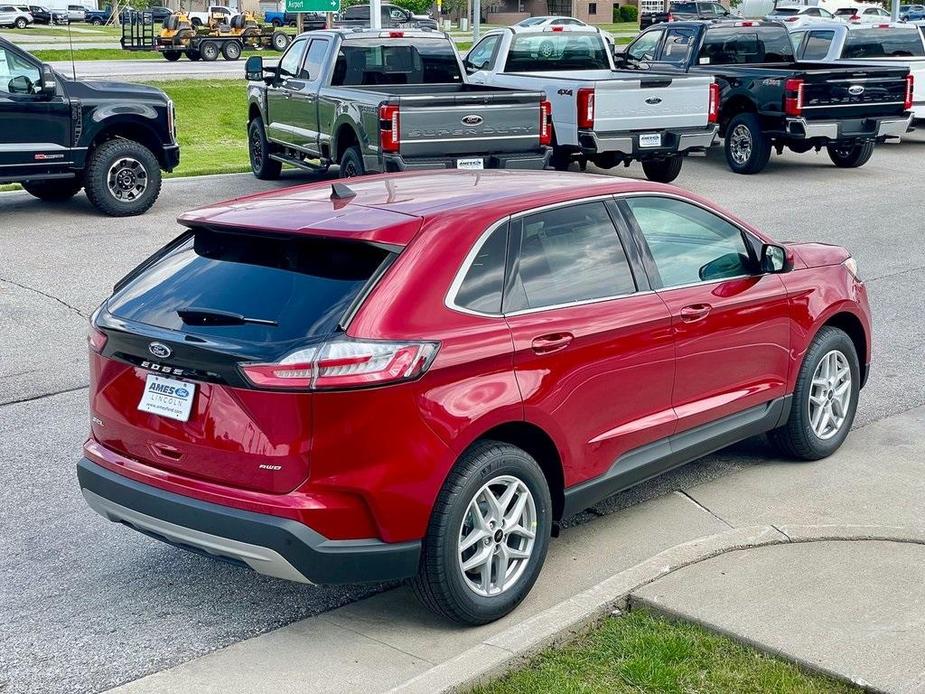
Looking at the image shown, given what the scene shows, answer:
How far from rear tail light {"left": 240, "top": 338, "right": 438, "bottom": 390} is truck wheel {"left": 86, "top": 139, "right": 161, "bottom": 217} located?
1040 cm

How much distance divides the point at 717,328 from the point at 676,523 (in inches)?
36.1

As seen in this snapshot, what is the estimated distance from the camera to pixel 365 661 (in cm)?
461

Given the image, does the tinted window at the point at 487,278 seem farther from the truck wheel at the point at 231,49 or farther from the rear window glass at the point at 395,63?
the truck wheel at the point at 231,49

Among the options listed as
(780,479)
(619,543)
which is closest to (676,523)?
(619,543)

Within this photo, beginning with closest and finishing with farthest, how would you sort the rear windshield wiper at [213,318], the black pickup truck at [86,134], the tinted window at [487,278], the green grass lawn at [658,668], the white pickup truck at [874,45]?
the green grass lawn at [658,668]
the rear windshield wiper at [213,318]
the tinted window at [487,278]
the black pickup truck at [86,134]
the white pickup truck at [874,45]

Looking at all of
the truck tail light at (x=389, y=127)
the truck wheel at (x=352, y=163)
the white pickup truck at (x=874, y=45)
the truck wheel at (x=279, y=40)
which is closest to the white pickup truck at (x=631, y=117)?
the truck wheel at (x=352, y=163)

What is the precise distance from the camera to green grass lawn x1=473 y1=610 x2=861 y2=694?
4.28 metres

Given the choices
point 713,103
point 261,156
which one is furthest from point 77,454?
point 713,103

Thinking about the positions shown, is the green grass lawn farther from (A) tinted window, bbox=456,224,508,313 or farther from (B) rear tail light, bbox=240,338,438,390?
(A) tinted window, bbox=456,224,508,313

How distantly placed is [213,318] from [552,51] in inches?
603

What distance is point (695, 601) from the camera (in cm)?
487

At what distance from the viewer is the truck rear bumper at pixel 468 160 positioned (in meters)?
13.2

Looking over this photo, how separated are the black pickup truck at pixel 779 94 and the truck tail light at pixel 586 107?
134 inches

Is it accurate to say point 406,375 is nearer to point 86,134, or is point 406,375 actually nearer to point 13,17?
point 86,134
